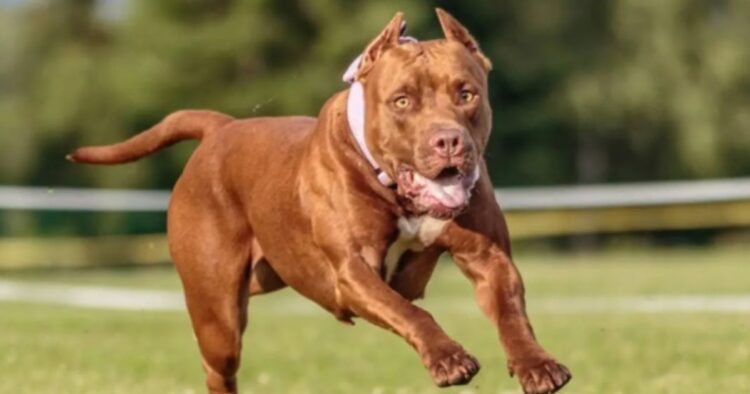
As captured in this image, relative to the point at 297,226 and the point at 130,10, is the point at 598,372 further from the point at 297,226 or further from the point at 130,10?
the point at 130,10

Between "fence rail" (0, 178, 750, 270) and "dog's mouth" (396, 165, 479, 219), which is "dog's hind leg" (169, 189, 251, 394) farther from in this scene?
"fence rail" (0, 178, 750, 270)

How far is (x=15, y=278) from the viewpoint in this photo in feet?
Answer: 83.1

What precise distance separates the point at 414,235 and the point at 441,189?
1.03 feet

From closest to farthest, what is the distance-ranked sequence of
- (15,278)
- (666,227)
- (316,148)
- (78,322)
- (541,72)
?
(316,148)
(78,322)
(15,278)
(666,227)
(541,72)

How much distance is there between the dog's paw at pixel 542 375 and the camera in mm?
5453

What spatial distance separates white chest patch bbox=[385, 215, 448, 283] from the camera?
19.7 ft

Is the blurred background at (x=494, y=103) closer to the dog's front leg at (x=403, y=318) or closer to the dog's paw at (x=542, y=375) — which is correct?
the dog's front leg at (x=403, y=318)

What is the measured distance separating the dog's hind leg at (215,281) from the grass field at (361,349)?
1.55 metres

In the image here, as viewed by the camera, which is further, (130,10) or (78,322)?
(130,10)

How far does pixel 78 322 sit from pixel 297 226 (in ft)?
27.3

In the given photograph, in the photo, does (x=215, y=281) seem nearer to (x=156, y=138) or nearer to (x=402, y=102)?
(x=156, y=138)

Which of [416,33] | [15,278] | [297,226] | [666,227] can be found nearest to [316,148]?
[297,226]

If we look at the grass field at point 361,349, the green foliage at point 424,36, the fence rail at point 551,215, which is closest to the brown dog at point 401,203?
the grass field at point 361,349

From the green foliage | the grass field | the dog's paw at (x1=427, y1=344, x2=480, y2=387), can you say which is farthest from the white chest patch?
the green foliage
